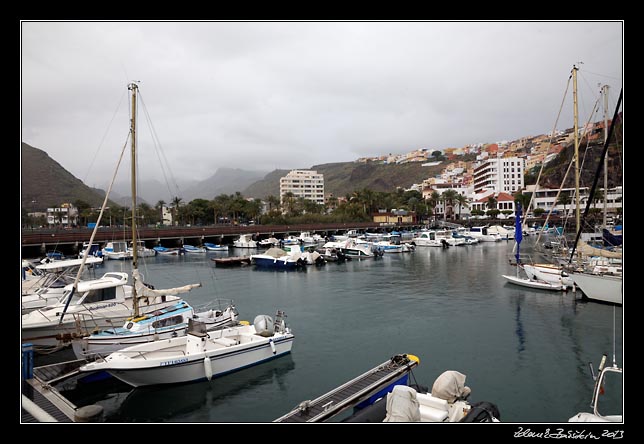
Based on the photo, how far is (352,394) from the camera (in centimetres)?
1047

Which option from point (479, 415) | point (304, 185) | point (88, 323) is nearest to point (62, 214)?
point (304, 185)

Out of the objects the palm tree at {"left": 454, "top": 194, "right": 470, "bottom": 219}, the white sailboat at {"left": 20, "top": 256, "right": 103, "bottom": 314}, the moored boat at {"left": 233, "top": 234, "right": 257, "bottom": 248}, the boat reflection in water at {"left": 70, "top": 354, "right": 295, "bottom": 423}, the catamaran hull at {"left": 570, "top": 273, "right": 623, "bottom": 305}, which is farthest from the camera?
the palm tree at {"left": 454, "top": 194, "right": 470, "bottom": 219}

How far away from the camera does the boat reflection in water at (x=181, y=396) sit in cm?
1195

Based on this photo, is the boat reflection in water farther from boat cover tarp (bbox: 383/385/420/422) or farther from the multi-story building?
the multi-story building

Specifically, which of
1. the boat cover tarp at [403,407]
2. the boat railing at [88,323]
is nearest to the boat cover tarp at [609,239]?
the boat cover tarp at [403,407]

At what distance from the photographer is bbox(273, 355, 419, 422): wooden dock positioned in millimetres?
9484

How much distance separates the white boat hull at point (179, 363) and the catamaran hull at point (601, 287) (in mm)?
20265

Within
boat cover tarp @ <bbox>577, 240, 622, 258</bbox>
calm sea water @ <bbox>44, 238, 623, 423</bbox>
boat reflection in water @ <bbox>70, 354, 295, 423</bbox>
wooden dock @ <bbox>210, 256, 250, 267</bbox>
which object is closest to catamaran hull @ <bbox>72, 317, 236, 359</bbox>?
boat reflection in water @ <bbox>70, 354, 295, 423</bbox>

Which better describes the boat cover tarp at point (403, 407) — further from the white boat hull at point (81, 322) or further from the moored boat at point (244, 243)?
the moored boat at point (244, 243)

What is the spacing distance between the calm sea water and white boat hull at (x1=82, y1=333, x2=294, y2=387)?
0.33 m

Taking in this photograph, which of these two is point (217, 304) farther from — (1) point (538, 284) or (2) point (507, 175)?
(2) point (507, 175)

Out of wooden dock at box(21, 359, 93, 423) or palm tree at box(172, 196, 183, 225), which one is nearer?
wooden dock at box(21, 359, 93, 423)
